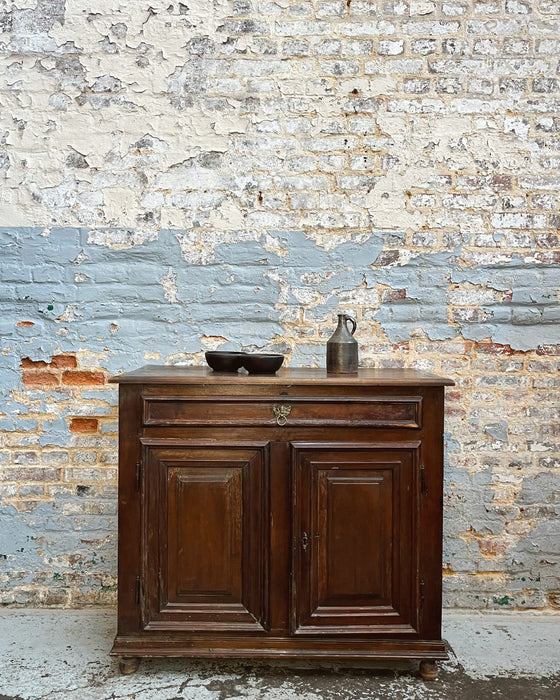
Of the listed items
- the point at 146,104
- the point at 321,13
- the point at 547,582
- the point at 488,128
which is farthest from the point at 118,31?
the point at 547,582

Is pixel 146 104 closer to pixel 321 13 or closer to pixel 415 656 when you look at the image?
pixel 321 13

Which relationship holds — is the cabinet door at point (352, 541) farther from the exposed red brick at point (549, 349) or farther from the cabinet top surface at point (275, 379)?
the exposed red brick at point (549, 349)

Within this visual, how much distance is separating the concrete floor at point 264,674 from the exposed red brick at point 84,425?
0.93 m

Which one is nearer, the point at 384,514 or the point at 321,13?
the point at 384,514

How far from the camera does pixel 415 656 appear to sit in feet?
7.79

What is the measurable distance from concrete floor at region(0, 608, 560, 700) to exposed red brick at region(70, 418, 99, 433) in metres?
0.93

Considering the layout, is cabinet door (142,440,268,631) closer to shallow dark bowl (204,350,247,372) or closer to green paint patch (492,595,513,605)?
shallow dark bowl (204,350,247,372)

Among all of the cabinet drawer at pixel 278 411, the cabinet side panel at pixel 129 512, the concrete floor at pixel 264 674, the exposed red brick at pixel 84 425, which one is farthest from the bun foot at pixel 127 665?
the exposed red brick at pixel 84 425

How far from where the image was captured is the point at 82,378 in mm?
3080

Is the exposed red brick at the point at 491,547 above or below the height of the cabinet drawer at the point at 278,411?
below

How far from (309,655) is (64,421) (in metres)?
1.63

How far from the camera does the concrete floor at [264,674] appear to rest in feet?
7.55

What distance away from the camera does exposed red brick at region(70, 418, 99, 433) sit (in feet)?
10.1

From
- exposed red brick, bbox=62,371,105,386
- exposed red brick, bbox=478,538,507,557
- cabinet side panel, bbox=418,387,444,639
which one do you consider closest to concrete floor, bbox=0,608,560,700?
cabinet side panel, bbox=418,387,444,639
